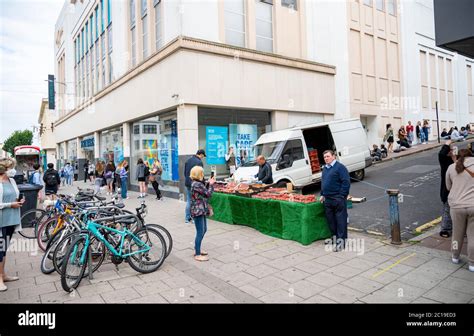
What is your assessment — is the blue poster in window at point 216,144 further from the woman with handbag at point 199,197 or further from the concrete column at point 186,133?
the woman with handbag at point 199,197

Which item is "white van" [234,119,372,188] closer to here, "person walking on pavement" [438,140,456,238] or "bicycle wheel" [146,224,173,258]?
"person walking on pavement" [438,140,456,238]

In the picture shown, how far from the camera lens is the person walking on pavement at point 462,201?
473 centimetres

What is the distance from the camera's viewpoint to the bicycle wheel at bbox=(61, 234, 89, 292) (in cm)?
444

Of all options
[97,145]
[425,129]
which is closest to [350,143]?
[425,129]

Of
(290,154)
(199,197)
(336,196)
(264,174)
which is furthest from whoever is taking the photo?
(290,154)

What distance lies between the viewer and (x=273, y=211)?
7070 mm

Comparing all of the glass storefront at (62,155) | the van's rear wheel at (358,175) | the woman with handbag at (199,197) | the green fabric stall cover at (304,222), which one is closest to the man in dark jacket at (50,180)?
the woman with handbag at (199,197)

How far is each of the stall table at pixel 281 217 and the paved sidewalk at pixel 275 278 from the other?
295 mm

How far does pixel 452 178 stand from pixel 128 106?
1615 cm

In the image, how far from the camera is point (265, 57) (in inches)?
605

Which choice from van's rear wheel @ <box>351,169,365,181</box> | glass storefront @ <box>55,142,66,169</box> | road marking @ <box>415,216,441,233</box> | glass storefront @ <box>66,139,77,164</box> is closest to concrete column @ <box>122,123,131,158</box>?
van's rear wheel @ <box>351,169,365,181</box>

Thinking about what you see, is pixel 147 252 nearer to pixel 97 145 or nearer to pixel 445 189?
pixel 445 189

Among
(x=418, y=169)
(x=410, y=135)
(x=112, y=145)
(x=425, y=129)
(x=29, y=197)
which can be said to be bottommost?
(x=29, y=197)

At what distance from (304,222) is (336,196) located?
Result: 0.85 meters
